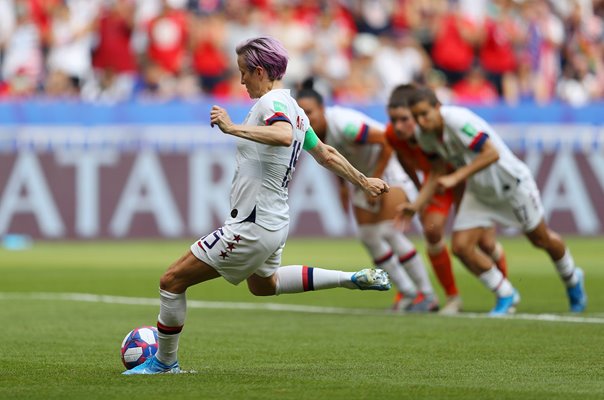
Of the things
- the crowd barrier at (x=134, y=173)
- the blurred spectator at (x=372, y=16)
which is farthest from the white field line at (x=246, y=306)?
the blurred spectator at (x=372, y=16)

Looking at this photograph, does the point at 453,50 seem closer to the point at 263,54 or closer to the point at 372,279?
the point at 372,279

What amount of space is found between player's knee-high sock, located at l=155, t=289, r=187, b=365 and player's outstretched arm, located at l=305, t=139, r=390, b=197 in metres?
1.26

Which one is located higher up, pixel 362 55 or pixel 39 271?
pixel 362 55

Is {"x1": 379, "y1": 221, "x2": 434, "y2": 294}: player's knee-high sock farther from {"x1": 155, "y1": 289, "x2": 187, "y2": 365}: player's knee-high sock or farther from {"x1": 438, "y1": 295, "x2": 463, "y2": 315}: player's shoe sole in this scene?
{"x1": 155, "y1": 289, "x2": 187, "y2": 365}: player's knee-high sock

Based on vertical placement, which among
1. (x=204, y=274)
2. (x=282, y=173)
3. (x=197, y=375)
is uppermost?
(x=282, y=173)

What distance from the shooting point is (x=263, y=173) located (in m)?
8.66

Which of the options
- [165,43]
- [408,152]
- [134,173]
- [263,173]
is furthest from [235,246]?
[165,43]

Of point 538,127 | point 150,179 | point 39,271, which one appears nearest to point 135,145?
point 150,179

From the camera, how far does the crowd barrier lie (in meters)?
23.3

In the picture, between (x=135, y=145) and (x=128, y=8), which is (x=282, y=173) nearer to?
(x=135, y=145)

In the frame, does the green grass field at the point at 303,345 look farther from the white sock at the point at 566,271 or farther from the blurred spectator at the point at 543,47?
the blurred spectator at the point at 543,47

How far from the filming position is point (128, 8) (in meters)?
25.5

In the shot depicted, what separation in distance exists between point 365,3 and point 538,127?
5298 millimetres

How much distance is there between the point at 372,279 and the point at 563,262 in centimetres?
508
